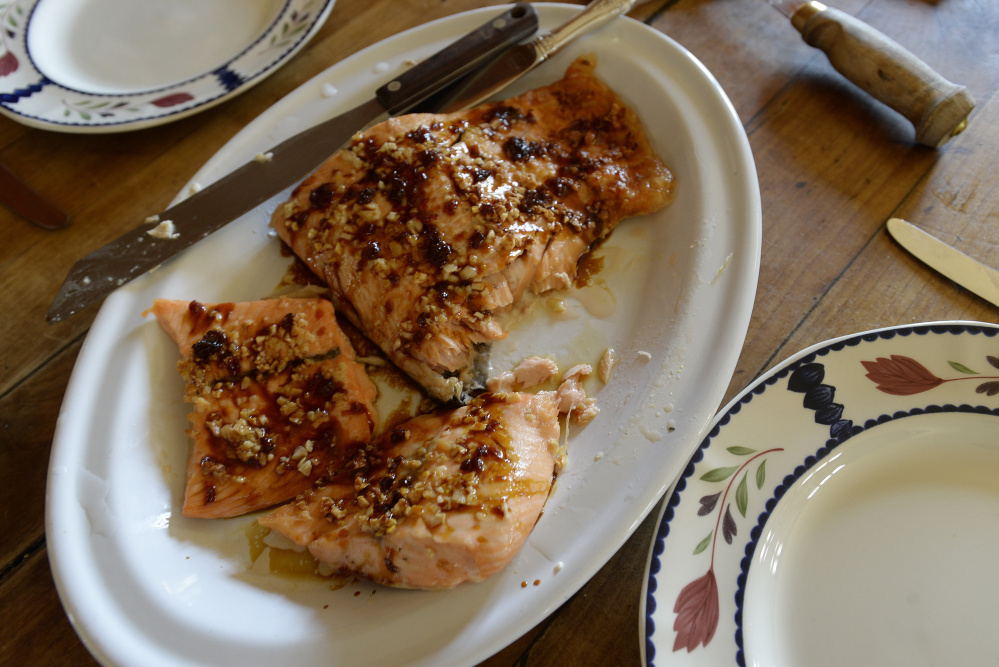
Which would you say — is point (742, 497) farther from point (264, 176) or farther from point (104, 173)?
point (104, 173)

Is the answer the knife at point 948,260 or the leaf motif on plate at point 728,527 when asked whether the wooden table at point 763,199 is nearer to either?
the knife at point 948,260

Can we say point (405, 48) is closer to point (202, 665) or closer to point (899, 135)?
point (899, 135)

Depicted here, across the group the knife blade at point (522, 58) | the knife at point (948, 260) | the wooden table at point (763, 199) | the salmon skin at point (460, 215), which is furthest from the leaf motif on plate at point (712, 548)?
the knife blade at point (522, 58)

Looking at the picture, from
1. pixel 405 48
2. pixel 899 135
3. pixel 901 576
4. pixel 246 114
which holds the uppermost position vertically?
pixel 405 48

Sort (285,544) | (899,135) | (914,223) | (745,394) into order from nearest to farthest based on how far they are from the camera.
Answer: (745,394) → (285,544) → (914,223) → (899,135)

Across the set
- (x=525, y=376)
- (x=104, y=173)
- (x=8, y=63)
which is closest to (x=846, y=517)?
(x=525, y=376)

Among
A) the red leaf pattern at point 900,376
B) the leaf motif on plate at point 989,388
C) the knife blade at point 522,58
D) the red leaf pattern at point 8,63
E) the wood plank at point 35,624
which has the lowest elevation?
the wood plank at point 35,624

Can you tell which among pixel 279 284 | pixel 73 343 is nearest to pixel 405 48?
pixel 279 284
